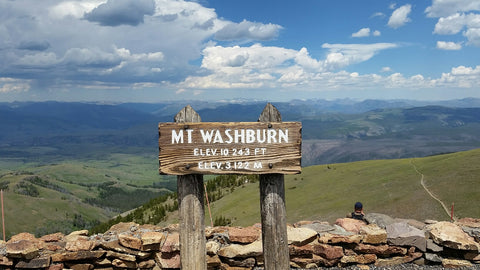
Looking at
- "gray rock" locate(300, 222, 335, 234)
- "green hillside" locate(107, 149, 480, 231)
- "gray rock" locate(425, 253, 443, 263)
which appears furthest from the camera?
"green hillside" locate(107, 149, 480, 231)

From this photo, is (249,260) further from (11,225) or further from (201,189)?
(11,225)

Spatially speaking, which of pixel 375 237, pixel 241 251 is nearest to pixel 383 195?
pixel 375 237

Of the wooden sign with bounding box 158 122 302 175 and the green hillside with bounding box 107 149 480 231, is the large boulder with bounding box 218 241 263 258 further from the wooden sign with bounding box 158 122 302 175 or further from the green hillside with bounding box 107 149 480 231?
the green hillside with bounding box 107 149 480 231

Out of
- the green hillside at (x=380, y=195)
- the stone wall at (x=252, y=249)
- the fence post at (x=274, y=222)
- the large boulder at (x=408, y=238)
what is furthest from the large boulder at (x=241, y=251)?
the green hillside at (x=380, y=195)

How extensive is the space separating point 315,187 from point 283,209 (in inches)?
747

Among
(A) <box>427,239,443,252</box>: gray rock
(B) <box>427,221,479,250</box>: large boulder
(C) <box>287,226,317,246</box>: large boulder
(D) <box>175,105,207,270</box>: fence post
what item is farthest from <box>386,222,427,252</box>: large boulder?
(D) <box>175,105,207,270</box>: fence post

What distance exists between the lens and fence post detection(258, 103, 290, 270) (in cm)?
570

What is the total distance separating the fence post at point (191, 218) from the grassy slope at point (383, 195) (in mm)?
10798

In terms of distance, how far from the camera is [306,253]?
9719 millimetres

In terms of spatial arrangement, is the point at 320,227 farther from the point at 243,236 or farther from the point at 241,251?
the point at 241,251

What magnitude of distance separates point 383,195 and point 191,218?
554 inches

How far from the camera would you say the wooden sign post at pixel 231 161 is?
5.71 m

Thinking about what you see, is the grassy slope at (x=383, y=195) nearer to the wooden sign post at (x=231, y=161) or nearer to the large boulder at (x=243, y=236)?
the large boulder at (x=243, y=236)

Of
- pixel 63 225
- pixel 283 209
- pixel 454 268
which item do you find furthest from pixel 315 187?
pixel 63 225
